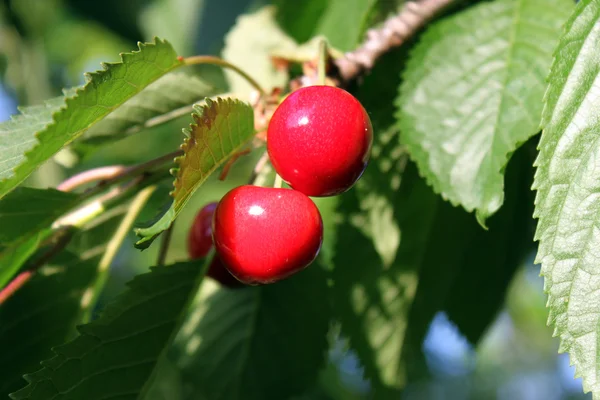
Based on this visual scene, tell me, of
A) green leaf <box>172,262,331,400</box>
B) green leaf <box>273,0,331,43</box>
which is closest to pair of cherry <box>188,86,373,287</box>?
green leaf <box>172,262,331,400</box>

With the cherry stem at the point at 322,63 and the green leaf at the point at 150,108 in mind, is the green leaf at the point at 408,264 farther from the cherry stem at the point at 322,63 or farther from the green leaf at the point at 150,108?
the green leaf at the point at 150,108

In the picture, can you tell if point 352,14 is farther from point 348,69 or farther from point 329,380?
point 329,380

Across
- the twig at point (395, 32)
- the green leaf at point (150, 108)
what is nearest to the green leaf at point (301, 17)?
the twig at point (395, 32)

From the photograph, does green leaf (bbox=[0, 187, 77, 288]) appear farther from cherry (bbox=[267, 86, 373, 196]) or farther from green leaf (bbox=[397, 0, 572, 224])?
green leaf (bbox=[397, 0, 572, 224])

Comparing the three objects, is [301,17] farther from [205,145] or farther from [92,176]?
[205,145]

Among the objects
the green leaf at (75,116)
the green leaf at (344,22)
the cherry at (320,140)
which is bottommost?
the green leaf at (344,22)

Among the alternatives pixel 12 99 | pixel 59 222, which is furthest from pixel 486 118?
pixel 12 99
